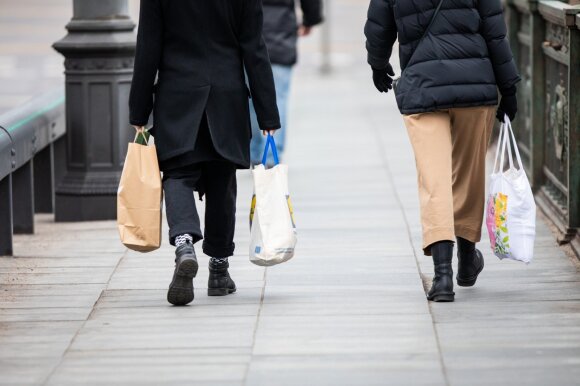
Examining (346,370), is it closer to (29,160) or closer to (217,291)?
(217,291)

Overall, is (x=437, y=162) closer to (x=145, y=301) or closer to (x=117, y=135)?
(x=145, y=301)

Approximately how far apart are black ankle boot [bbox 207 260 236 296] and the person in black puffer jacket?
979mm

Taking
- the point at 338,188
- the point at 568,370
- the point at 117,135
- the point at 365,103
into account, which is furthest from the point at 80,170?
the point at 365,103

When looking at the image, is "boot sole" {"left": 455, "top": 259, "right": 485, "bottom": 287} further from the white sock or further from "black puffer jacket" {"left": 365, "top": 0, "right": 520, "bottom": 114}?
the white sock

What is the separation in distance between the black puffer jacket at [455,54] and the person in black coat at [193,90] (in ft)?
2.21

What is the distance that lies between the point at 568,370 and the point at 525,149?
5180 mm

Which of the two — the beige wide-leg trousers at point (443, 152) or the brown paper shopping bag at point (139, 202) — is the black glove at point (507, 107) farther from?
the brown paper shopping bag at point (139, 202)

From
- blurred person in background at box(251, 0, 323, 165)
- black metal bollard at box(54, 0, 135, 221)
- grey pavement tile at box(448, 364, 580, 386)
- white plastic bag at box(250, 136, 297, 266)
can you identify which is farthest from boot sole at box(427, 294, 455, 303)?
blurred person in background at box(251, 0, 323, 165)

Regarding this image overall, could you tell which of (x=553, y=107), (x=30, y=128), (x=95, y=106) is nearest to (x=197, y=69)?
(x=30, y=128)

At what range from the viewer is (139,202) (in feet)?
21.2

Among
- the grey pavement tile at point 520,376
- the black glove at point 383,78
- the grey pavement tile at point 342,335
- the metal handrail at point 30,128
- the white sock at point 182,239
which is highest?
the black glove at point 383,78

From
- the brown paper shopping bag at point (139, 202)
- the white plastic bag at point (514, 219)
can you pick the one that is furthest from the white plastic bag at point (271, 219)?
the white plastic bag at point (514, 219)

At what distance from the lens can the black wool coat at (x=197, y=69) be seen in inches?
255

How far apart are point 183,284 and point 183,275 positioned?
2.3 inches
